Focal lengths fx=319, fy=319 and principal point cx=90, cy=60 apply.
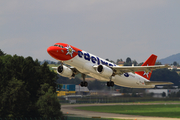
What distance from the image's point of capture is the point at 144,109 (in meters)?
151

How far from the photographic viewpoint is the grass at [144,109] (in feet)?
457

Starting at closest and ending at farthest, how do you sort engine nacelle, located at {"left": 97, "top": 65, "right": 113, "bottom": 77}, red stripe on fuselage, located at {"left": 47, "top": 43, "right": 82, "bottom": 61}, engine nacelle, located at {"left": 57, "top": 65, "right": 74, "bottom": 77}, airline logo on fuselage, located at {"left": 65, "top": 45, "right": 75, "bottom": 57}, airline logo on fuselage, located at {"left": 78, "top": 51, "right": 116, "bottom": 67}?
red stripe on fuselage, located at {"left": 47, "top": 43, "right": 82, "bottom": 61} → airline logo on fuselage, located at {"left": 65, "top": 45, "right": 75, "bottom": 57} → airline logo on fuselage, located at {"left": 78, "top": 51, "right": 116, "bottom": 67} → engine nacelle, located at {"left": 97, "top": 65, "right": 113, "bottom": 77} → engine nacelle, located at {"left": 57, "top": 65, "right": 74, "bottom": 77}

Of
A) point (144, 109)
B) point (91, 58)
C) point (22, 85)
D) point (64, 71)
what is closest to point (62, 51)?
point (91, 58)

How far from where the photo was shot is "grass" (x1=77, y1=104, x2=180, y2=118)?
13938 cm

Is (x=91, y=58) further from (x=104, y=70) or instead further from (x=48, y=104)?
(x=48, y=104)

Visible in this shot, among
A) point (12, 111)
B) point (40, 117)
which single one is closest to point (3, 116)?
point (12, 111)

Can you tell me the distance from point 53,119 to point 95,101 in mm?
71306

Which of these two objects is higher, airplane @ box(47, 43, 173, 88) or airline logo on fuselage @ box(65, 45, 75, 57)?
airline logo on fuselage @ box(65, 45, 75, 57)

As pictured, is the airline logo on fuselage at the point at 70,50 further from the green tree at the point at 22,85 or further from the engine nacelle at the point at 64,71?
the green tree at the point at 22,85

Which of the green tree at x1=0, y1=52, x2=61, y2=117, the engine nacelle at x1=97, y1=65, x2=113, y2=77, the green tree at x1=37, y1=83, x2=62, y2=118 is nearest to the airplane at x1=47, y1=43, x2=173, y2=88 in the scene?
the engine nacelle at x1=97, y1=65, x2=113, y2=77

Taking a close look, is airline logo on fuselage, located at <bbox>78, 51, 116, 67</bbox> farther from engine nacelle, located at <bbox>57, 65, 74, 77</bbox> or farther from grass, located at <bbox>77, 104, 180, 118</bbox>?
grass, located at <bbox>77, 104, 180, 118</bbox>

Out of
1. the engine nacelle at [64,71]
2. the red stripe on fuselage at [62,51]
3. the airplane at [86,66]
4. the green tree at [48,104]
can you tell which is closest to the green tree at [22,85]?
the green tree at [48,104]

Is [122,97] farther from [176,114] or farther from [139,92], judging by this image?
[176,114]

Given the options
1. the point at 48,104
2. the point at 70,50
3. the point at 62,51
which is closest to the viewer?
the point at 62,51
